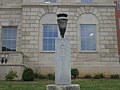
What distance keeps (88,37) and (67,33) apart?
2.15 meters

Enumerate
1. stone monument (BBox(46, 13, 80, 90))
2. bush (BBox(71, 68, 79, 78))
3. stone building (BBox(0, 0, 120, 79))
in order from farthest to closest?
1. stone building (BBox(0, 0, 120, 79))
2. bush (BBox(71, 68, 79, 78))
3. stone monument (BBox(46, 13, 80, 90))

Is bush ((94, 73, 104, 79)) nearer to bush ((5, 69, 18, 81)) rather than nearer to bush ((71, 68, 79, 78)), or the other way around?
bush ((71, 68, 79, 78))

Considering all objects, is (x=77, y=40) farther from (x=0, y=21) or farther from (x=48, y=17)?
(x=0, y=21)

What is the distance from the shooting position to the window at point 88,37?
85.8 feet

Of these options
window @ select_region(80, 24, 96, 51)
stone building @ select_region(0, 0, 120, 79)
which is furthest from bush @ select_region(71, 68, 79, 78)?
window @ select_region(80, 24, 96, 51)

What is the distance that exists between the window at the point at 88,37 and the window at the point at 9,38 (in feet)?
22.6

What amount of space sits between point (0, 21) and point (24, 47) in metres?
4.00

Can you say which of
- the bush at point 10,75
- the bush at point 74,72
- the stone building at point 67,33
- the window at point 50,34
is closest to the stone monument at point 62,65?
the bush at point 10,75

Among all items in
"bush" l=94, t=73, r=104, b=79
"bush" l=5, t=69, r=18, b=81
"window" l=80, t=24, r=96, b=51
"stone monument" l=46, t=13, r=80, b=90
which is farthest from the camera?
"window" l=80, t=24, r=96, b=51

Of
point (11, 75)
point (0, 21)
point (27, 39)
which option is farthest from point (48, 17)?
point (11, 75)

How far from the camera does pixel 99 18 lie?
26438 mm

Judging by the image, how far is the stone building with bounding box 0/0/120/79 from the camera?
25.4 metres

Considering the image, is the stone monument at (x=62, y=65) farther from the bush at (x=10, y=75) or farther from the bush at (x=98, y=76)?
the bush at (x=98, y=76)

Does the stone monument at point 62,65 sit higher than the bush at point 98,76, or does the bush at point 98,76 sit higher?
the stone monument at point 62,65
